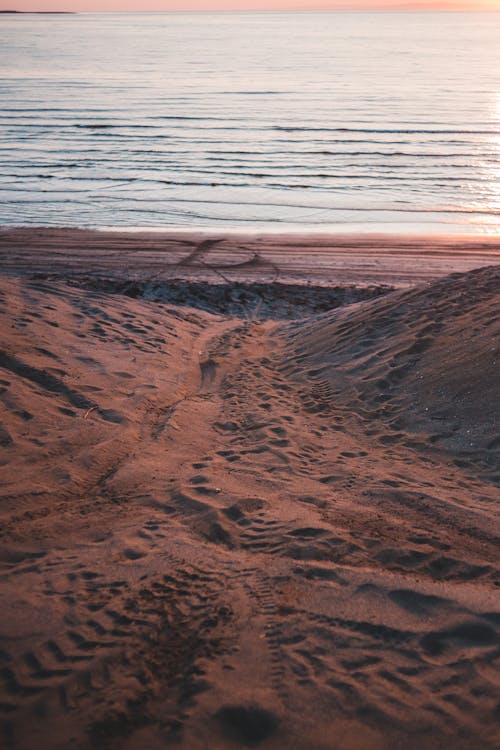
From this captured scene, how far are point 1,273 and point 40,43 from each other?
86.7 meters

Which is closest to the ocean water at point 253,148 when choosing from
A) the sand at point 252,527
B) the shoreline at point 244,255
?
the shoreline at point 244,255

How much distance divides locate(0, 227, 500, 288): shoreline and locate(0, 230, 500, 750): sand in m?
3.64

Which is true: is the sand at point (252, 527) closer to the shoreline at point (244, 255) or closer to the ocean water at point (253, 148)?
the shoreline at point (244, 255)

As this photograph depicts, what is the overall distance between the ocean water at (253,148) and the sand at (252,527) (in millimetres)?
9448

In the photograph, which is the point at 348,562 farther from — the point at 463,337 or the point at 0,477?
the point at 463,337

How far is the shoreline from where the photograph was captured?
525 inches

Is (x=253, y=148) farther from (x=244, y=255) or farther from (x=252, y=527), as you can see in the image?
(x=252, y=527)

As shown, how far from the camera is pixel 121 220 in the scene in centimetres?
1791

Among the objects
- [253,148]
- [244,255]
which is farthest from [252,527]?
[253,148]

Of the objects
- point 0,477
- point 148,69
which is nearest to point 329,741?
point 0,477

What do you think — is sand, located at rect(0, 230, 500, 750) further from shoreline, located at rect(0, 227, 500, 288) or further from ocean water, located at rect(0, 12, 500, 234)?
ocean water, located at rect(0, 12, 500, 234)

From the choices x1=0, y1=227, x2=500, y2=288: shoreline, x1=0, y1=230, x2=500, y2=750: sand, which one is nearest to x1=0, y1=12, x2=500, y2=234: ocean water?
x1=0, y1=227, x2=500, y2=288: shoreline

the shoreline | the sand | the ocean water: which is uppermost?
the ocean water

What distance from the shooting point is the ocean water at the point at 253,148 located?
18.6 metres
